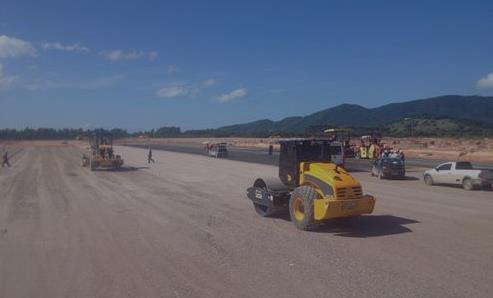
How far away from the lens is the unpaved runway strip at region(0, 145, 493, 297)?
8977 mm

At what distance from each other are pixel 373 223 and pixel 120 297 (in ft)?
28.8

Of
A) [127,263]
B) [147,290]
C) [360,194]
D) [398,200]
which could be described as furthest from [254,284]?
[398,200]

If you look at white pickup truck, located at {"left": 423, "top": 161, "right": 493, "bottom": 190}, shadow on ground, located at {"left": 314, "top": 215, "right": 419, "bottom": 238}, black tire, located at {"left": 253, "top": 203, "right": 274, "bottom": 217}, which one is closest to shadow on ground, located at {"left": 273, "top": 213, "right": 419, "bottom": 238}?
shadow on ground, located at {"left": 314, "top": 215, "right": 419, "bottom": 238}

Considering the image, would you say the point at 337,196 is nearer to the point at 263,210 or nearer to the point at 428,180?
the point at 263,210

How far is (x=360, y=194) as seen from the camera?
1342 cm

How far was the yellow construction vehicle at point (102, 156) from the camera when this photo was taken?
1465 inches

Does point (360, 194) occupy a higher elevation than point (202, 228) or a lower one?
higher

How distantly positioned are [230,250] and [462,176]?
665 inches

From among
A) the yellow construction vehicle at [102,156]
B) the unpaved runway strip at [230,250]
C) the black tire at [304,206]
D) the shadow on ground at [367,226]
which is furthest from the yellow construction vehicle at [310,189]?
the yellow construction vehicle at [102,156]

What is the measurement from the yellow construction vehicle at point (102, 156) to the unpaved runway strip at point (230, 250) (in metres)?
16.1

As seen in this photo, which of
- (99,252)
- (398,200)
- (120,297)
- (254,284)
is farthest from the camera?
(398,200)

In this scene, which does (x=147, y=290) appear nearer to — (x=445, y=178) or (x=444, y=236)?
(x=444, y=236)

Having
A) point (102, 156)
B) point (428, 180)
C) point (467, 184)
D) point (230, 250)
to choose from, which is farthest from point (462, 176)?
point (102, 156)

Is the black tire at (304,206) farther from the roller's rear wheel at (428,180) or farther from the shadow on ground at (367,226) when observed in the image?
the roller's rear wheel at (428,180)
